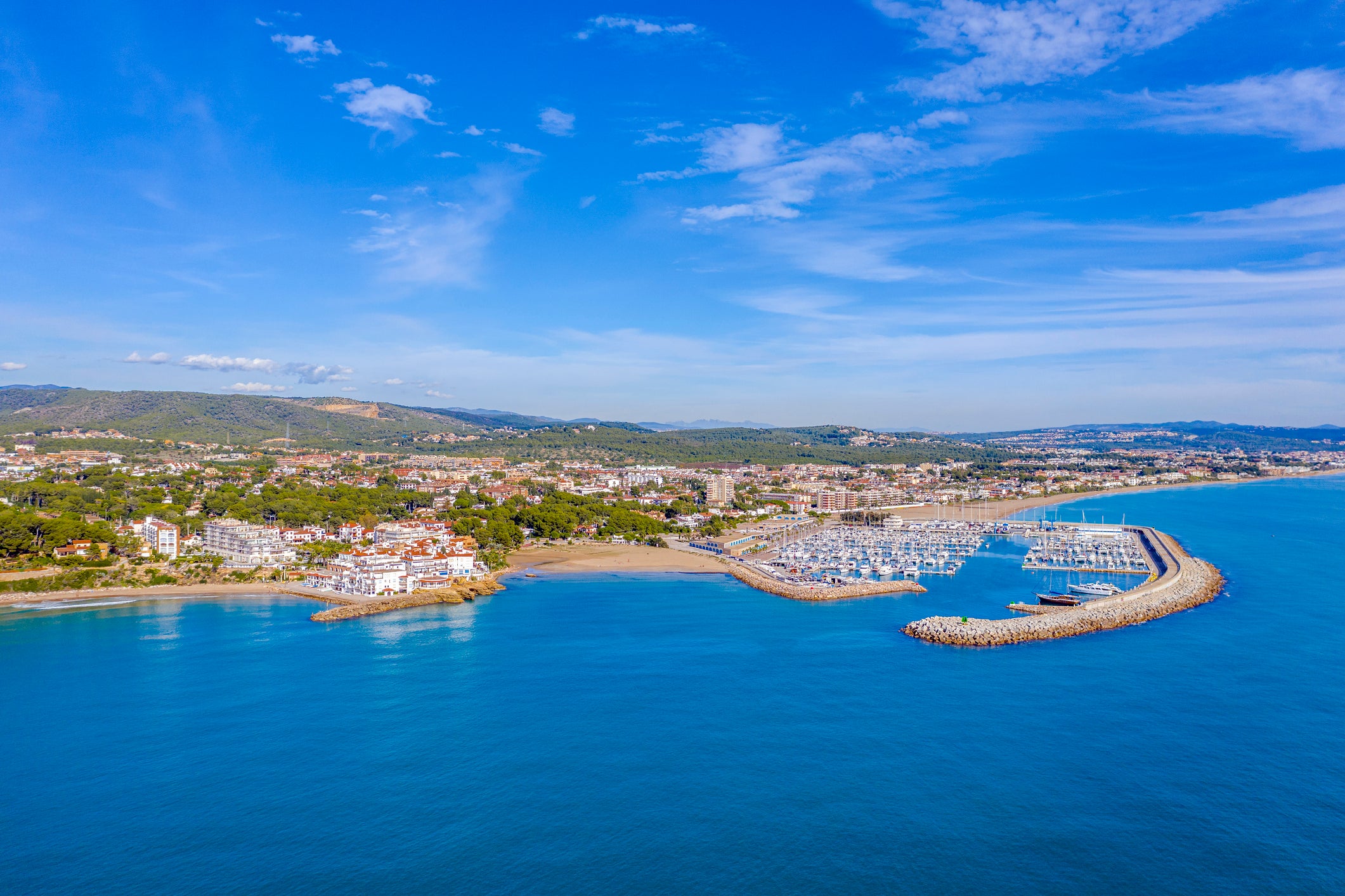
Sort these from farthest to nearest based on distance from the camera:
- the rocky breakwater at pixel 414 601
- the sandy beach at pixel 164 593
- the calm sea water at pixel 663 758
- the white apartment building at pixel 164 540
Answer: the white apartment building at pixel 164 540, the sandy beach at pixel 164 593, the rocky breakwater at pixel 414 601, the calm sea water at pixel 663 758

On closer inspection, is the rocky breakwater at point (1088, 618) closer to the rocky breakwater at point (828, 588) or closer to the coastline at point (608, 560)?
the rocky breakwater at point (828, 588)

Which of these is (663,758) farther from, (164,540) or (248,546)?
(164,540)

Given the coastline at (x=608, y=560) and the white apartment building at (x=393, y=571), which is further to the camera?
the coastline at (x=608, y=560)

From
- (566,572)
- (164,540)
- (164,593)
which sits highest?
(164,540)

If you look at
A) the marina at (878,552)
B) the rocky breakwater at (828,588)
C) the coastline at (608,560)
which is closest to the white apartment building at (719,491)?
the marina at (878,552)

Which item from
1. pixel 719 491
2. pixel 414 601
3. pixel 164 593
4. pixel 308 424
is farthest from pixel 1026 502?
pixel 308 424

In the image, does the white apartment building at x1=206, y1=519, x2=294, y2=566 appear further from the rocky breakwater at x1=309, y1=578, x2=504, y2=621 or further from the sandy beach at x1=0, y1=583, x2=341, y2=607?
the rocky breakwater at x1=309, y1=578, x2=504, y2=621

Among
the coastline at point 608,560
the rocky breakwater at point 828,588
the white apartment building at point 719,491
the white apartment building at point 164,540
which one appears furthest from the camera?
the white apartment building at point 719,491
